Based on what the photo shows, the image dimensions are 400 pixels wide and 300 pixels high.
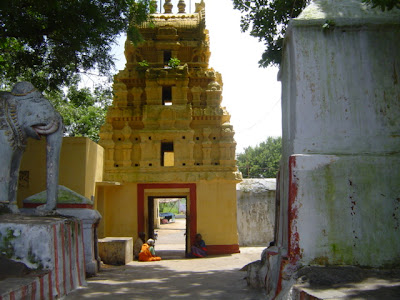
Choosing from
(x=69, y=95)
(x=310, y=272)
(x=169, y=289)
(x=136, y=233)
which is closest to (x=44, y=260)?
(x=169, y=289)

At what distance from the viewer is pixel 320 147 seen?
5234mm

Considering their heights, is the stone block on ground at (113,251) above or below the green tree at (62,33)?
below

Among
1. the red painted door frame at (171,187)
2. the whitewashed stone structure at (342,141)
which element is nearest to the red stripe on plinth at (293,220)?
the whitewashed stone structure at (342,141)

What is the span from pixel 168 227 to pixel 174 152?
17162mm

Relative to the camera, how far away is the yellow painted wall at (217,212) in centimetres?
1326

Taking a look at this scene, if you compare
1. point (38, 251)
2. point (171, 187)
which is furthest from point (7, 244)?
point (171, 187)

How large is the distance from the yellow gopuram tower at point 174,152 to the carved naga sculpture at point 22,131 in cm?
682

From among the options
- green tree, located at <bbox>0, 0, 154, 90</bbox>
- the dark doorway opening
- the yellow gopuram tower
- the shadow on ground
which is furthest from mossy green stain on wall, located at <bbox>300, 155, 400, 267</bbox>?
the dark doorway opening

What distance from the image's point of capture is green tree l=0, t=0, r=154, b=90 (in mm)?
8062

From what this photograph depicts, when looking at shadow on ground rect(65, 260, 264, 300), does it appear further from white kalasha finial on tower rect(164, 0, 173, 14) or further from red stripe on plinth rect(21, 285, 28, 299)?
white kalasha finial on tower rect(164, 0, 173, 14)

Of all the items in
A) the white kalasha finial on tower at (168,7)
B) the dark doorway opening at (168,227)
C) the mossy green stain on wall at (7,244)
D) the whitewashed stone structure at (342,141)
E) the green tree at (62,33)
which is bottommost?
the dark doorway opening at (168,227)

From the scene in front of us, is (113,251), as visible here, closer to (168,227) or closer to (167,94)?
(167,94)

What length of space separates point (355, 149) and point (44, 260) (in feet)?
12.8

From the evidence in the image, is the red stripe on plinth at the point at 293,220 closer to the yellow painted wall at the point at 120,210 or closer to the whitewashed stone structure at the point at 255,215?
the yellow painted wall at the point at 120,210
